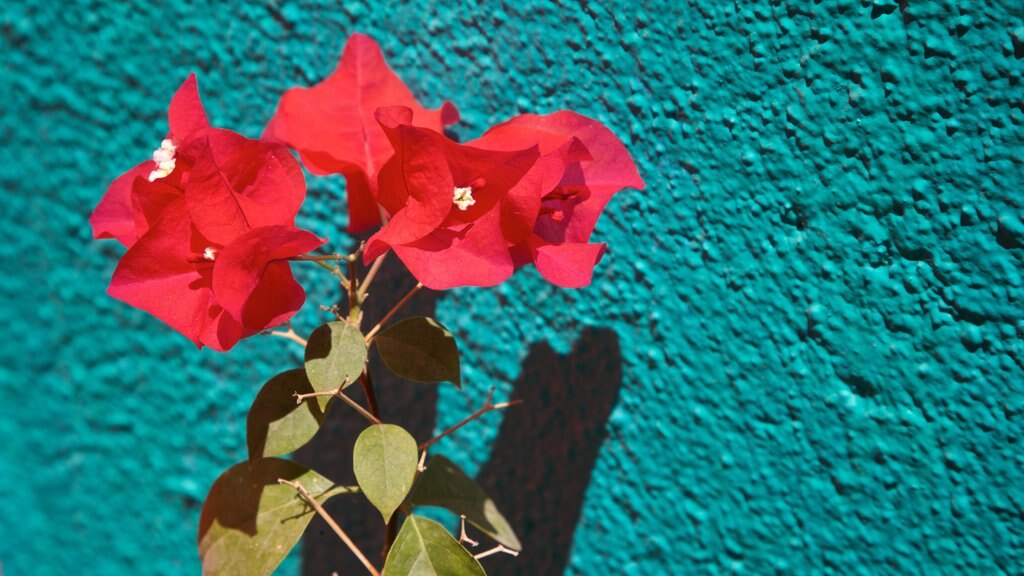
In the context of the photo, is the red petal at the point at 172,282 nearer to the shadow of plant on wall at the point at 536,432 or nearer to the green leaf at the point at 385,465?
the green leaf at the point at 385,465

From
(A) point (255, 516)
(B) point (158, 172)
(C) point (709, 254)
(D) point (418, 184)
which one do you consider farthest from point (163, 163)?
(C) point (709, 254)

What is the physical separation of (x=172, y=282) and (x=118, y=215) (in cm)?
10

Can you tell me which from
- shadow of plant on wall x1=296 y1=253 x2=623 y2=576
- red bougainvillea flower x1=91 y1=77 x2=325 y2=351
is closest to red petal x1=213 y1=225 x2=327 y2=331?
red bougainvillea flower x1=91 y1=77 x2=325 y2=351

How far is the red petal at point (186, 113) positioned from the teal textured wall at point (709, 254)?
25cm

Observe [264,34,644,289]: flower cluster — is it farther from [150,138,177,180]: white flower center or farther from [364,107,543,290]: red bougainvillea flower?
[150,138,177,180]: white flower center

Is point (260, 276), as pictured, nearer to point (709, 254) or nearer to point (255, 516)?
point (255, 516)

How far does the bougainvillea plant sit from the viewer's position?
0.49 m

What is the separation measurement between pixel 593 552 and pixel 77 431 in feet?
1.99

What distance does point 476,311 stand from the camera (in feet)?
2.56

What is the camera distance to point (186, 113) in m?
0.53

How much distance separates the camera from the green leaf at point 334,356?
523mm

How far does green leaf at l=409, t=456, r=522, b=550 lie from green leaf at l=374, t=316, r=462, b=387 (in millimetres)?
114

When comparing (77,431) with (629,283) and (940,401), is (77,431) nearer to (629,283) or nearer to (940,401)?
(629,283)

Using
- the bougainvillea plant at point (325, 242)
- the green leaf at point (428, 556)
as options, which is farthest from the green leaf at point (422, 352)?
the green leaf at point (428, 556)
